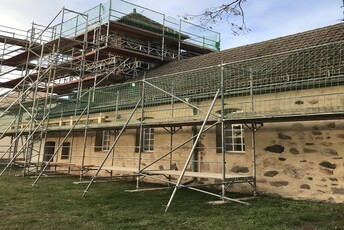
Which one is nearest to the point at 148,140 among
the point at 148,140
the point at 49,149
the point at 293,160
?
the point at 148,140

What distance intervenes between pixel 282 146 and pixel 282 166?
0.55m

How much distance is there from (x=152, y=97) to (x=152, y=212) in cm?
619

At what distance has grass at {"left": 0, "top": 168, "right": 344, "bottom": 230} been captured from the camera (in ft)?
18.9

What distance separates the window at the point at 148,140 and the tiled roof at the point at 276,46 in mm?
3688

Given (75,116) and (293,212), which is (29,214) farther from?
(75,116)

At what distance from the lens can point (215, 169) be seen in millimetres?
10656

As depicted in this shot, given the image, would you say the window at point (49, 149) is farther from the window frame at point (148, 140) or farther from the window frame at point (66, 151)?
the window frame at point (148, 140)

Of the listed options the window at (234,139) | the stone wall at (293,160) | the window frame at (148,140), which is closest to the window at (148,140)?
the window frame at (148,140)

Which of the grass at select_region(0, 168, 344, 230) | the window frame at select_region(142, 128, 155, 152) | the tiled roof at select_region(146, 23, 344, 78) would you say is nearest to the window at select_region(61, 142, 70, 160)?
the window frame at select_region(142, 128, 155, 152)

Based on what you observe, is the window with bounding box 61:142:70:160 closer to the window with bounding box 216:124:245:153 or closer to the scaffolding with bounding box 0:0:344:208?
the scaffolding with bounding box 0:0:344:208

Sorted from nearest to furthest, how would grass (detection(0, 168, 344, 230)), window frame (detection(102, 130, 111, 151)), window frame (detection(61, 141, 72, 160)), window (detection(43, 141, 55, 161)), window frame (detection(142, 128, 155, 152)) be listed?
grass (detection(0, 168, 344, 230)) < window frame (detection(142, 128, 155, 152)) < window frame (detection(102, 130, 111, 151)) < window frame (detection(61, 141, 72, 160)) < window (detection(43, 141, 55, 161))

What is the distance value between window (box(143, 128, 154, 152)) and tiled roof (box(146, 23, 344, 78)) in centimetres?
369

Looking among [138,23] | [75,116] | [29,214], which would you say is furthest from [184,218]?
[138,23]

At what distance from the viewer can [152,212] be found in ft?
22.1
